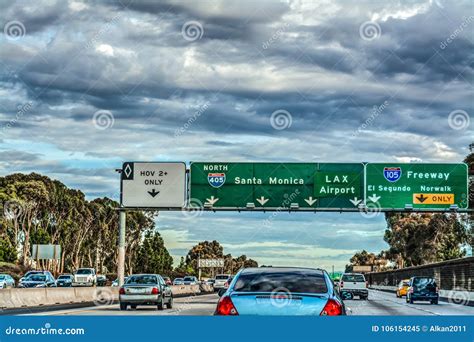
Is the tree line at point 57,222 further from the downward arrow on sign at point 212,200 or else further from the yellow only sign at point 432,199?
the yellow only sign at point 432,199

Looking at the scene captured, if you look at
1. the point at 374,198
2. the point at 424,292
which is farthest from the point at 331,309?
the point at 424,292

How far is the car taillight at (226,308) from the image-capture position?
9969mm

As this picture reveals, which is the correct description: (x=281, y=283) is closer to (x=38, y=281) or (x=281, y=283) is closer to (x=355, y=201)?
(x=355, y=201)

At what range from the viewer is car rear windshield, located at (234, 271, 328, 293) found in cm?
A: 1027

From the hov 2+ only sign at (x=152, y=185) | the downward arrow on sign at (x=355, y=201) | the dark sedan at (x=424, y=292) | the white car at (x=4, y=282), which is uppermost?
the hov 2+ only sign at (x=152, y=185)

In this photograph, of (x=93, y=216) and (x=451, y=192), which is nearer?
(x=451, y=192)

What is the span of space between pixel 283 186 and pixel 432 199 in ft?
28.5

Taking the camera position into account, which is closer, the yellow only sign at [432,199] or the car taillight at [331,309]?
the car taillight at [331,309]

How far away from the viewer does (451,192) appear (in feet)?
160

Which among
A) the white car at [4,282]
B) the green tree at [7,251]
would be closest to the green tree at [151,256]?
the green tree at [7,251]

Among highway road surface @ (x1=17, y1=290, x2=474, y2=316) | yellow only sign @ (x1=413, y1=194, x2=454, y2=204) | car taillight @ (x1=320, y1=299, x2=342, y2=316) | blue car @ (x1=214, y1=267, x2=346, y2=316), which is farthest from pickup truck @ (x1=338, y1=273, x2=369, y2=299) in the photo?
car taillight @ (x1=320, y1=299, x2=342, y2=316)
